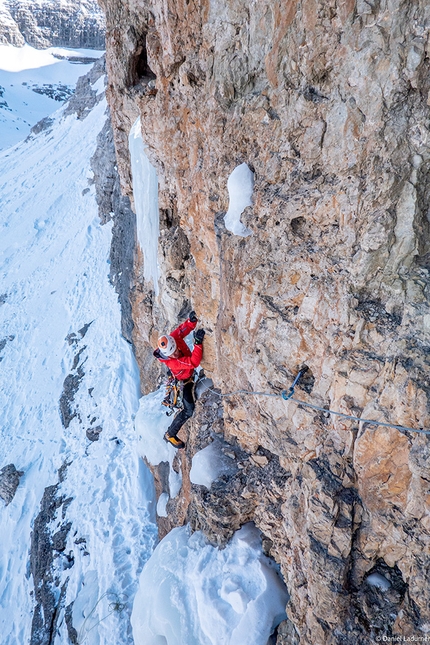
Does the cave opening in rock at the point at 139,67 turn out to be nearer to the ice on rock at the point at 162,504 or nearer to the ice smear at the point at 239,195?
the ice smear at the point at 239,195

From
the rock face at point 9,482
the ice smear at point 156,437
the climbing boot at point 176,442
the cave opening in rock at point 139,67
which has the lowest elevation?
the rock face at point 9,482

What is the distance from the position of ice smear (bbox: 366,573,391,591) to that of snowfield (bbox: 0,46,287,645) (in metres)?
1.20

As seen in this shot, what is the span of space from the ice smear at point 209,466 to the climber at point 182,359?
110cm

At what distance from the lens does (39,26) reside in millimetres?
57906

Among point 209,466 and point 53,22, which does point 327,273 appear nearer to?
point 209,466

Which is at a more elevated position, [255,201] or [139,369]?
[255,201]

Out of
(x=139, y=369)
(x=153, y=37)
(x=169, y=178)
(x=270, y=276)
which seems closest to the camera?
(x=270, y=276)

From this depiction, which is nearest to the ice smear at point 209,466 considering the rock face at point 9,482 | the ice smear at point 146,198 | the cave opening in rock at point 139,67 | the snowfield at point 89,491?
the snowfield at point 89,491

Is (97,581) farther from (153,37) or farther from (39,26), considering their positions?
(39,26)

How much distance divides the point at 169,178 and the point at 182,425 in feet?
11.4

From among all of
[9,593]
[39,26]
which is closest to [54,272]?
[9,593]

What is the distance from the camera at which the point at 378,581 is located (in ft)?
9.04

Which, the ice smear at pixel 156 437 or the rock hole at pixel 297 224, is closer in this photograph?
the rock hole at pixel 297 224

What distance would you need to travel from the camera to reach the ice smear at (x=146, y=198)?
19.6 ft
